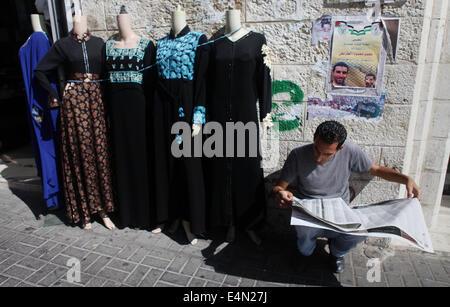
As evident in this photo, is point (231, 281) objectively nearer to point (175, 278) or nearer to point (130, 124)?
point (175, 278)

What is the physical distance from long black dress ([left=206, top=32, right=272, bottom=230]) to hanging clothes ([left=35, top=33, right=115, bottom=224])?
1115 mm

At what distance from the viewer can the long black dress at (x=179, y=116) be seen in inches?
108

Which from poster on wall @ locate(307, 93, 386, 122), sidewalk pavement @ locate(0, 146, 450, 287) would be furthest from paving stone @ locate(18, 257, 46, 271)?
poster on wall @ locate(307, 93, 386, 122)

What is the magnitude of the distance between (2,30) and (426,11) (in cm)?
698

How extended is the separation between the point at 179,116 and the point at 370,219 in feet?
5.64

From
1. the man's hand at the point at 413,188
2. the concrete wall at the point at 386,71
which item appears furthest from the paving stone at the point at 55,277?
the man's hand at the point at 413,188

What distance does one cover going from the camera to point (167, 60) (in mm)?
2750

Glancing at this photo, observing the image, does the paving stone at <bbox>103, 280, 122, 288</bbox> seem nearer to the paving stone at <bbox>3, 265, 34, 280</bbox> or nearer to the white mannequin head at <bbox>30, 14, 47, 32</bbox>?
the paving stone at <bbox>3, 265, 34, 280</bbox>

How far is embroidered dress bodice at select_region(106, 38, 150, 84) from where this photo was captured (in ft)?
9.50

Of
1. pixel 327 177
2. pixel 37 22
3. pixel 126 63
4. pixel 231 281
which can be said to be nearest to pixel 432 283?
pixel 327 177

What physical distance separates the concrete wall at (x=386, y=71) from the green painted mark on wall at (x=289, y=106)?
1 cm

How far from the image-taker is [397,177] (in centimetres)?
246

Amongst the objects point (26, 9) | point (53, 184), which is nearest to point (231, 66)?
point (53, 184)
